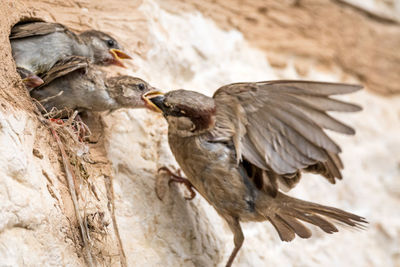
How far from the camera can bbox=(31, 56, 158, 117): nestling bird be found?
10.3ft

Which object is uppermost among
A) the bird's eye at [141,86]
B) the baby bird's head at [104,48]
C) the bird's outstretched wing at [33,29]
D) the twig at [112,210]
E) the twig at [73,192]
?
the bird's outstretched wing at [33,29]

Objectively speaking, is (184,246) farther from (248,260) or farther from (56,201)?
(56,201)

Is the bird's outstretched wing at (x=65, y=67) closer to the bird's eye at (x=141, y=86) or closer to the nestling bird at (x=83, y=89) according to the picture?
the nestling bird at (x=83, y=89)

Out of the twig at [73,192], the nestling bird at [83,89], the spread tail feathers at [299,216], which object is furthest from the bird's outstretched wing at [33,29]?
the spread tail feathers at [299,216]

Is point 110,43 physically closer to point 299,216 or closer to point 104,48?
point 104,48

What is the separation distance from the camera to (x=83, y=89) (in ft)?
10.5

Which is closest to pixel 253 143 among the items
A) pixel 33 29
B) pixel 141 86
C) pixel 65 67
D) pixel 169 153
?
pixel 169 153

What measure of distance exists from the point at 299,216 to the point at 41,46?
163cm

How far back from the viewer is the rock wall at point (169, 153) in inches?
100.0

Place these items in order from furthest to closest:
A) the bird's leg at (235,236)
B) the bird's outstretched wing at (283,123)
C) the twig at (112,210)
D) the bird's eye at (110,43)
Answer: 1. the bird's eye at (110,43)
2. the bird's leg at (235,236)
3. the bird's outstretched wing at (283,123)
4. the twig at (112,210)

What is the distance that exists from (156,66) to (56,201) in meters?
1.55

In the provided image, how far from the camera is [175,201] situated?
3391 millimetres

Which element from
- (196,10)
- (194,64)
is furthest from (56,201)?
(196,10)

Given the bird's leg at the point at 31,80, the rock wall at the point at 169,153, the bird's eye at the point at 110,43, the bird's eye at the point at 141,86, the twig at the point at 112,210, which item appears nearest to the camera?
the rock wall at the point at 169,153
